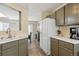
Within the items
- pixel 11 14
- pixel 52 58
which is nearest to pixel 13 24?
pixel 11 14

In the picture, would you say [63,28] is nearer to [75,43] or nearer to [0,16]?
[75,43]

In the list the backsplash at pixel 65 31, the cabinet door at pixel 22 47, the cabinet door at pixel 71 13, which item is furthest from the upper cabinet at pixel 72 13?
the cabinet door at pixel 22 47

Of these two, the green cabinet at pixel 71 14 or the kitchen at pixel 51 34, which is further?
the green cabinet at pixel 71 14

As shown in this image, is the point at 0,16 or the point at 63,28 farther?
the point at 63,28

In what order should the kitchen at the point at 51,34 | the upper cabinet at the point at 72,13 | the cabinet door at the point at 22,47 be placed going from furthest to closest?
1. the cabinet door at the point at 22,47
2. the upper cabinet at the point at 72,13
3. the kitchen at the point at 51,34

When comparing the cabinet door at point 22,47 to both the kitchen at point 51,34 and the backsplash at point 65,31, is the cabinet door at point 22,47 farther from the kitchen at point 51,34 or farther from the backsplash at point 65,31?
the backsplash at point 65,31

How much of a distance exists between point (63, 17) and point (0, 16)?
2.09m

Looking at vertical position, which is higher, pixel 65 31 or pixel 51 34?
pixel 65 31

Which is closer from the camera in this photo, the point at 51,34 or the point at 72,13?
the point at 72,13

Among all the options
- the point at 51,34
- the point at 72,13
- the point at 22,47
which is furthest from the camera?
the point at 51,34

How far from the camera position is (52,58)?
27.5 inches

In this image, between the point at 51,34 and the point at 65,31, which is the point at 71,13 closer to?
the point at 65,31

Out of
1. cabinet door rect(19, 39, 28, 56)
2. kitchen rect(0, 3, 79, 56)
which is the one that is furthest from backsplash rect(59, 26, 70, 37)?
cabinet door rect(19, 39, 28, 56)

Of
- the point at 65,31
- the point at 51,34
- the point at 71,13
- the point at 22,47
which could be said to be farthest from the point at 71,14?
the point at 22,47
